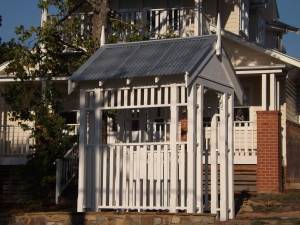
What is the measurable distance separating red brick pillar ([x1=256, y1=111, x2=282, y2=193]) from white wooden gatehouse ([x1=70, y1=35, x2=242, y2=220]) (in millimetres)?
5913

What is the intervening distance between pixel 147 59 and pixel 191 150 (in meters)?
2.27

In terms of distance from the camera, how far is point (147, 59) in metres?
14.1

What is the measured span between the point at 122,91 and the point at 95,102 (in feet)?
1.93

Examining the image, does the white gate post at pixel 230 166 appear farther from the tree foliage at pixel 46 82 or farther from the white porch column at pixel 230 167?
the tree foliage at pixel 46 82

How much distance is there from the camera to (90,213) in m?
13.4

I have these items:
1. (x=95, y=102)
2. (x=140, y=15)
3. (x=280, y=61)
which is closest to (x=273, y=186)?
(x=280, y=61)

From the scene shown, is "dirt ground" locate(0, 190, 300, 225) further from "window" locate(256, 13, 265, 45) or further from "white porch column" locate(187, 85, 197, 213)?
"window" locate(256, 13, 265, 45)

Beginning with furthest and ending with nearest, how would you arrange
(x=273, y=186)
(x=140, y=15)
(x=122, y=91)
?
(x=140, y=15)
(x=273, y=186)
(x=122, y=91)

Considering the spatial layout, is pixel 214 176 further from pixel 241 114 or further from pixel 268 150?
pixel 241 114

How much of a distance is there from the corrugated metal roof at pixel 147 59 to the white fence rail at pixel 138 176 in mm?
1401

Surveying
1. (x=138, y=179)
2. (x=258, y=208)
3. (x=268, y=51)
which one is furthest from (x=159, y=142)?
(x=268, y=51)

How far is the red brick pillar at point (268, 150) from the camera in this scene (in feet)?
66.3

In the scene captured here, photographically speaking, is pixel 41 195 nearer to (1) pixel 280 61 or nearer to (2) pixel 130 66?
(2) pixel 130 66

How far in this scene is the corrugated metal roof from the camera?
13.4 m
